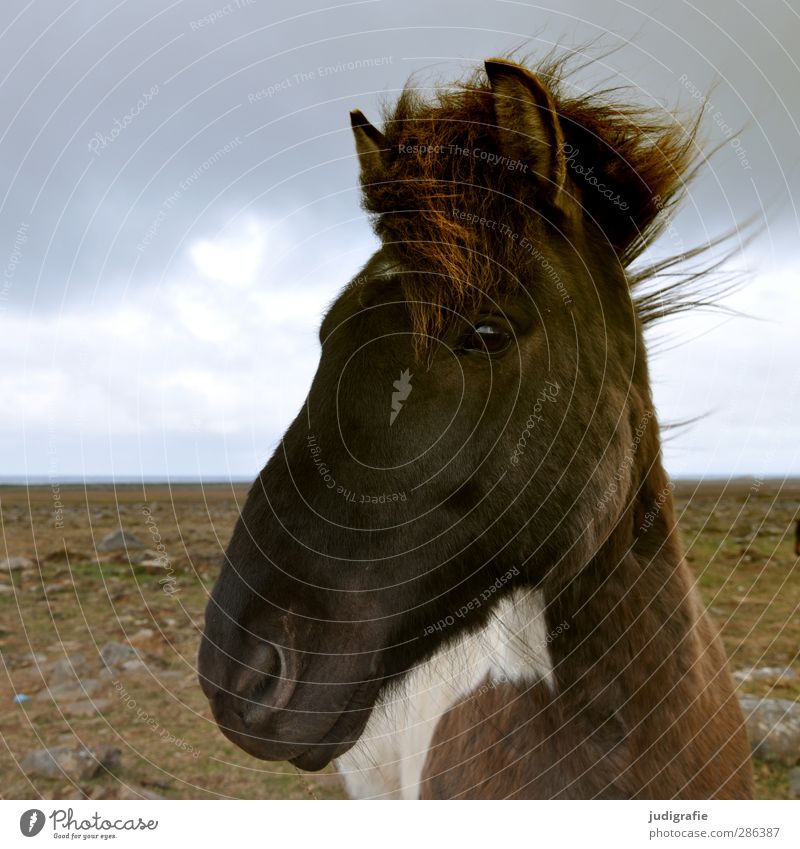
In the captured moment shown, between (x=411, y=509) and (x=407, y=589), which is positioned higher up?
(x=411, y=509)

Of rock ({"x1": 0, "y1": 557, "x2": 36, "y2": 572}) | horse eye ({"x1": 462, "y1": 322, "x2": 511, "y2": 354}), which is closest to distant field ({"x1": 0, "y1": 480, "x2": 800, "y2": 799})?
rock ({"x1": 0, "y1": 557, "x2": 36, "y2": 572})

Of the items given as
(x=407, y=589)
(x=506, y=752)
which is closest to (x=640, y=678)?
(x=506, y=752)

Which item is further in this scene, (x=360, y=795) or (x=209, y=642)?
(x=360, y=795)

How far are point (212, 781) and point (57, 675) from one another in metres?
1.58

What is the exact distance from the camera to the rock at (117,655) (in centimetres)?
398

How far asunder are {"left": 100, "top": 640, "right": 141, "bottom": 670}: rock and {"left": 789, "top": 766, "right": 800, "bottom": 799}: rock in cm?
354

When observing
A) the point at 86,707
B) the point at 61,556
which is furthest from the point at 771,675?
the point at 61,556

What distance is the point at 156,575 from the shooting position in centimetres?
609

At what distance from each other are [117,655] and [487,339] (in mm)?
3797

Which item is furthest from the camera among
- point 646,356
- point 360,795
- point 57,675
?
point 57,675

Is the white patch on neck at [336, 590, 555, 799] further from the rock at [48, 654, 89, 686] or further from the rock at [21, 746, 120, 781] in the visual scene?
the rock at [48, 654, 89, 686]

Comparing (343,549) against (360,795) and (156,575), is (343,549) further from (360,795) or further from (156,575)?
(156,575)

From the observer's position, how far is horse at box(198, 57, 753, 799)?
1246 millimetres

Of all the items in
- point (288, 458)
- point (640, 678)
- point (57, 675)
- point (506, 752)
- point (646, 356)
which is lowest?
point (57, 675)
